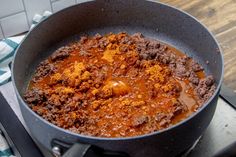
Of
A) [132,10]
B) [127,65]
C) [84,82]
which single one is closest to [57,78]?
[84,82]

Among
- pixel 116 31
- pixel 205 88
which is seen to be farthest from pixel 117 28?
pixel 205 88

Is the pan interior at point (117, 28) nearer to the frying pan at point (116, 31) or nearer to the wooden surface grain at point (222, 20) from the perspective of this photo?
the frying pan at point (116, 31)

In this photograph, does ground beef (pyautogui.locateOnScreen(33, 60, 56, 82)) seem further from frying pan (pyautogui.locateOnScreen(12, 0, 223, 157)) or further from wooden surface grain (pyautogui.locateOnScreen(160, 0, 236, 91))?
wooden surface grain (pyautogui.locateOnScreen(160, 0, 236, 91))

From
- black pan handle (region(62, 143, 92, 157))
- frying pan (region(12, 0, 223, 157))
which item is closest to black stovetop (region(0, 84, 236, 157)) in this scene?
frying pan (region(12, 0, 223, 157))

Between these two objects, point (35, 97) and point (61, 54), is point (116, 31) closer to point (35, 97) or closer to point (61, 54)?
point (61, 54)

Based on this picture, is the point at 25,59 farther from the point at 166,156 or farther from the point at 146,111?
the point at 166,156

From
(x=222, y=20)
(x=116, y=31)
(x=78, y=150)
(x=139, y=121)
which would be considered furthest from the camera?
(x=222, y=20)
